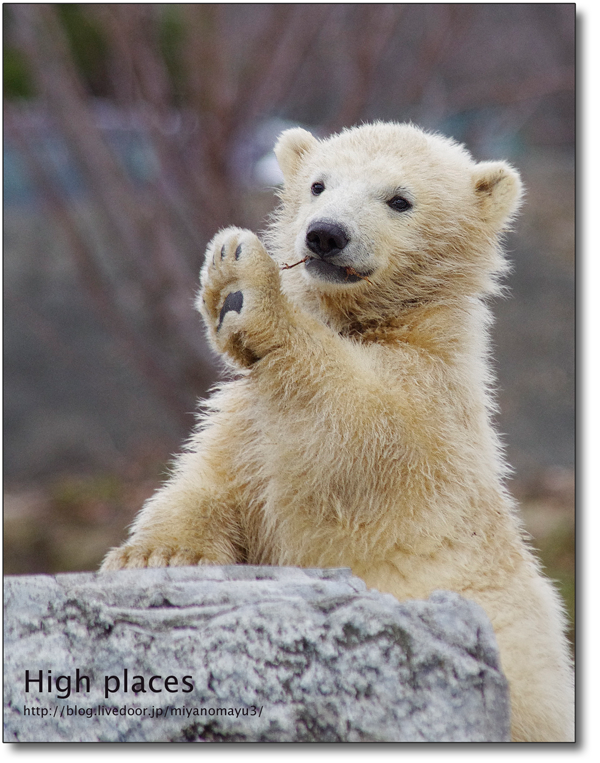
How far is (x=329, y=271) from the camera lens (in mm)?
3660

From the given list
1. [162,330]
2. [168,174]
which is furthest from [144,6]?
[162,330]

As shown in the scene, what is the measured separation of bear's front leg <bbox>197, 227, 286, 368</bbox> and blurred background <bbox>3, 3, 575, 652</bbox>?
3.19 metres

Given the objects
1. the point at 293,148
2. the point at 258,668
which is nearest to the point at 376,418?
the point at 258,668

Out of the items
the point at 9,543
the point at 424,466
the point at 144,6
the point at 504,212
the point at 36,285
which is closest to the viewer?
the point at 424,466

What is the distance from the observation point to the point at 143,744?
276 centimetres

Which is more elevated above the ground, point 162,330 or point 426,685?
point 162,330

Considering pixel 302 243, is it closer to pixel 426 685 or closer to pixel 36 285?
pixel 426 685

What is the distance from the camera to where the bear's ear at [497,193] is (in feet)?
13.9

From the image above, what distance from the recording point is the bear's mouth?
366 cm

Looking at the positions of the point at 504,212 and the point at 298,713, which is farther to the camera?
the point at 504,212

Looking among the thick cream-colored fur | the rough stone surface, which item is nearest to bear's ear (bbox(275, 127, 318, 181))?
the thick cream-colored fur

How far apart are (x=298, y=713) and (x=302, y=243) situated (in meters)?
1.94

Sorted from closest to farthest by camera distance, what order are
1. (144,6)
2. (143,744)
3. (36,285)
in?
(143,744), (144,6), (36,285)

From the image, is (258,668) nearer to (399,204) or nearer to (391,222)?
(391,222)
